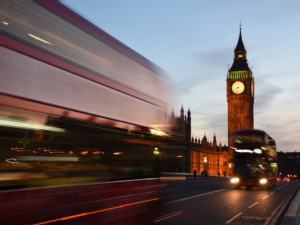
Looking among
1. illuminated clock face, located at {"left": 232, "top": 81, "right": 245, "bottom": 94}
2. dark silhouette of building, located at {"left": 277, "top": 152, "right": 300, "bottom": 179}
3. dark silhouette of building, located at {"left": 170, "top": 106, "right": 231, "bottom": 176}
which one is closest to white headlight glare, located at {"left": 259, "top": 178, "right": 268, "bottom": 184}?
dark silhouette of building, located at {"left": 170, "top": 106, "right": 231, "bottom": 176}

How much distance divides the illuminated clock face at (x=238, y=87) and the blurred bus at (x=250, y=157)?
84.4 metres

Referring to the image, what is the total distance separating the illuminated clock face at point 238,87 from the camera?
11125cm

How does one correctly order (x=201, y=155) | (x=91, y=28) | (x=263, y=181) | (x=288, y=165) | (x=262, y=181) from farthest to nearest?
(x=288, y=165)
(x=201, y=155)
(x=263, y=181)
(x=262, y=181)
(x=91, y=28)

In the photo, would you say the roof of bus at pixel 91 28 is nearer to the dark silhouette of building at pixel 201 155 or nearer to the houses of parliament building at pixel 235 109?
the dark silhouette of building at pixel 201 155

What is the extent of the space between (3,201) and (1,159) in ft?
1.59

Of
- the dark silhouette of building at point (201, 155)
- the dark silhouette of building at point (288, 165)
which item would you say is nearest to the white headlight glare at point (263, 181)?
the dark silhouette of building at point (201, 155)

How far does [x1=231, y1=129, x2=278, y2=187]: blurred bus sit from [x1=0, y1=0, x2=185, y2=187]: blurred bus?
788 inches

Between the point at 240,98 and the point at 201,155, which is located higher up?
the point at 240,98

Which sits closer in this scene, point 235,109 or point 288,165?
point 235,109

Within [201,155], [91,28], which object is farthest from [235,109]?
[91,28]

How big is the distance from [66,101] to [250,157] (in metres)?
23.1

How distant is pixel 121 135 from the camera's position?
278 inches

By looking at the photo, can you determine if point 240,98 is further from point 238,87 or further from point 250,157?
point 250,157

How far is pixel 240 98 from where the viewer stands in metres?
110
